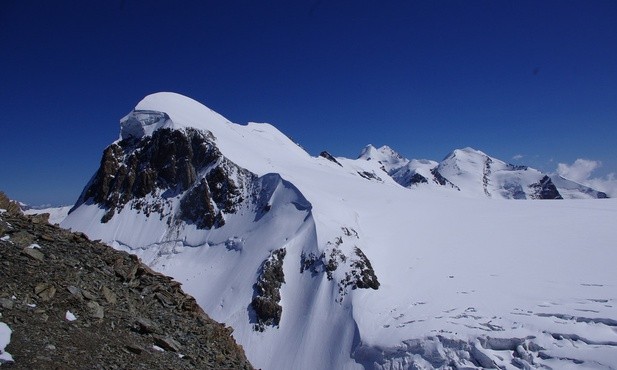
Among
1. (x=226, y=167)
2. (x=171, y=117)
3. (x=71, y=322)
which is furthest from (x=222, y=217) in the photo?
(x=71, y=322)

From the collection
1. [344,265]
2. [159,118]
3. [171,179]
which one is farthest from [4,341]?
[159,118]

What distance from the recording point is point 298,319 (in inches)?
1441

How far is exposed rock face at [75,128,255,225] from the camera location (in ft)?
Answer: 174

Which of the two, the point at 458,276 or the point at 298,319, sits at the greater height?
the point at 458,276

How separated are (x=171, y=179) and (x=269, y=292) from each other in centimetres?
2797

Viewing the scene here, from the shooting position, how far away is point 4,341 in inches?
254

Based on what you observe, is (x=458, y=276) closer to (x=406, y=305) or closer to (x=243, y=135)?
(x=406, y=305)

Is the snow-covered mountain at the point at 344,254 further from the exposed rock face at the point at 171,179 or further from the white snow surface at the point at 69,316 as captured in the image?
the white snow surface at the point at 69,316

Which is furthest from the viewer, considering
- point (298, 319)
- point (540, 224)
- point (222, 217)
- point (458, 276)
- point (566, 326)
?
point (222, 217)

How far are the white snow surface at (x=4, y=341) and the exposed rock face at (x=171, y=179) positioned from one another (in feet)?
147

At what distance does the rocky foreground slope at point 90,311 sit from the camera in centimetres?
703

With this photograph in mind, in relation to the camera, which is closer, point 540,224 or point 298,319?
point 298,319

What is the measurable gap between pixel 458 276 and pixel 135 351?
3175 centimetres

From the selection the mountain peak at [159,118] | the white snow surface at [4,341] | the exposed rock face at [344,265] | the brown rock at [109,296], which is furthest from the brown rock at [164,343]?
the mountain peak at [159,118]
